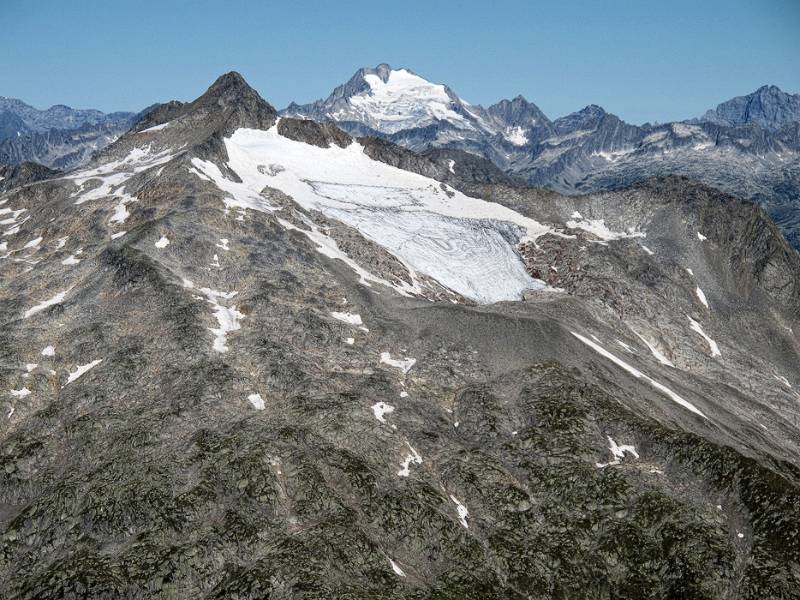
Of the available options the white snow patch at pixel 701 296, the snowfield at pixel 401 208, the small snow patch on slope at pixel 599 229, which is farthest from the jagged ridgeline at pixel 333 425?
the small snow patch on slope at pixel 599 229

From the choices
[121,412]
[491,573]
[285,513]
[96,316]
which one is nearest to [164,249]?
[96,316]

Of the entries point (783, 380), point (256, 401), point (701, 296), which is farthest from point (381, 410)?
point (701, 296)

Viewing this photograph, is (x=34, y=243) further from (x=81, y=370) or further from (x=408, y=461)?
(x=408, y=461)

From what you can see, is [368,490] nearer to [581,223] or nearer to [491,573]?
[491,573]

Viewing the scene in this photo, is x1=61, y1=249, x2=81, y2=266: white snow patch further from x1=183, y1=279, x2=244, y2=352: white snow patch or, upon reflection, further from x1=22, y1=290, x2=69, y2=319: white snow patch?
x1=183, y1=279, x2=244, y2=352: white snow patch

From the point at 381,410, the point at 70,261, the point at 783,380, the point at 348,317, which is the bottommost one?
the point at 783,380

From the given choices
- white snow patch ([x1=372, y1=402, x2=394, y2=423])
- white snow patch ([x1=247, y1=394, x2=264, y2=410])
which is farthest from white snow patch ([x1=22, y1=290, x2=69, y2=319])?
white snow patch ([x1=372, y1=402, x2=394, y2=423])
